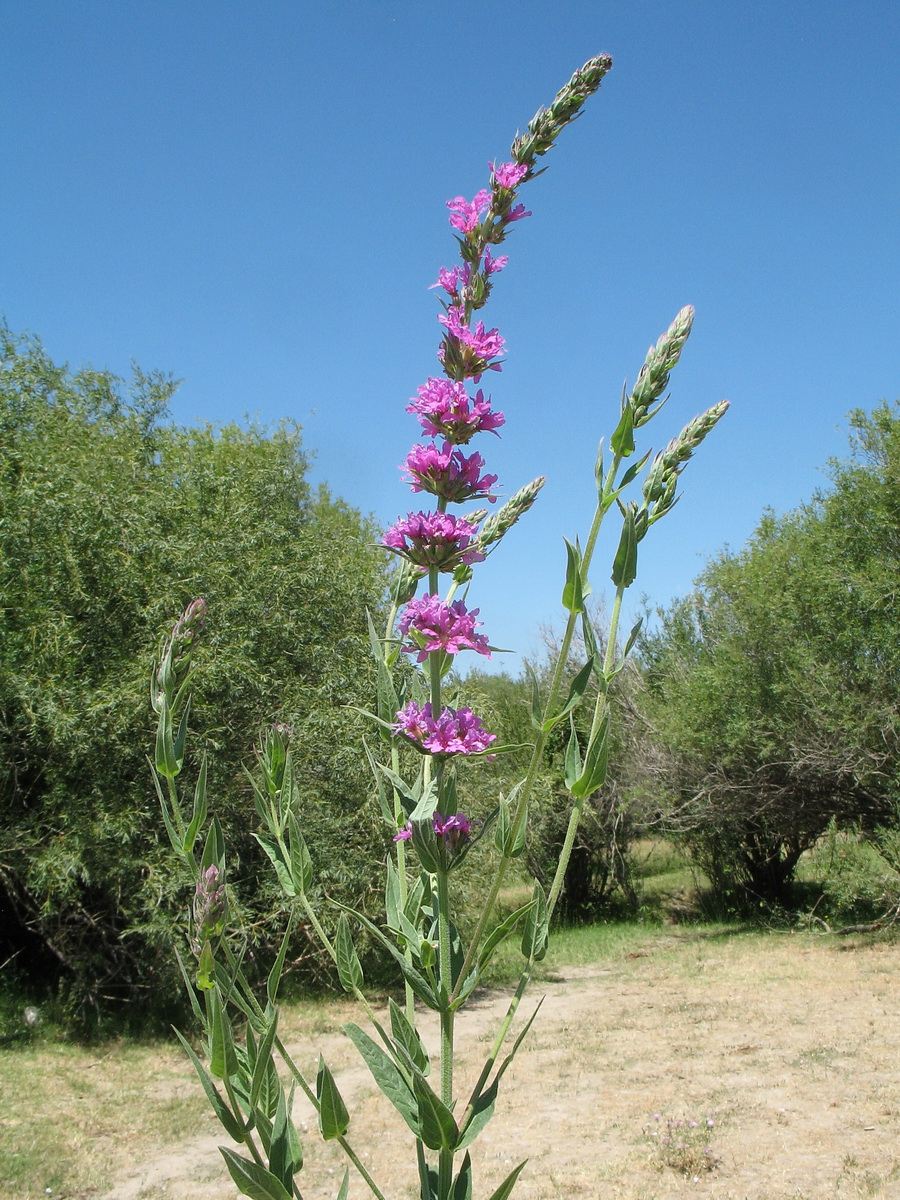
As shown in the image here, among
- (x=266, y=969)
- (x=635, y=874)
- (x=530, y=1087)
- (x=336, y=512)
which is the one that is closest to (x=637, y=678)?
(x=635, y=874)

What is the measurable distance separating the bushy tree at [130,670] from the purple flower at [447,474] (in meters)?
7.58

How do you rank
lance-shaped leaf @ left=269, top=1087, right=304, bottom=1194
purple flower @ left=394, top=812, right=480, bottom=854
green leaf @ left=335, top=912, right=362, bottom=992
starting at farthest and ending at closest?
green leaf @ left=335, top=912, right=362, bottom=992 → purple flower @ left=394, top=812, right=480, bottom=854 → lance-shaped leaf @ left=269, top=1087, right=304, bottom=1194

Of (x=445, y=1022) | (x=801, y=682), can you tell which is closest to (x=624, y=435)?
(x=445, y=1022)

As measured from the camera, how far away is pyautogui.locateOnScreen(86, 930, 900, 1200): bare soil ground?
18.2ft

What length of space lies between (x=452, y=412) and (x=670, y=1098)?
293 inches

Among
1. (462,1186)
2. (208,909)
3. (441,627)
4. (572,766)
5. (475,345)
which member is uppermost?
(475,345)

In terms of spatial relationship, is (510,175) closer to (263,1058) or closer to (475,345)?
(475,345)

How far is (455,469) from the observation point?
1375mm

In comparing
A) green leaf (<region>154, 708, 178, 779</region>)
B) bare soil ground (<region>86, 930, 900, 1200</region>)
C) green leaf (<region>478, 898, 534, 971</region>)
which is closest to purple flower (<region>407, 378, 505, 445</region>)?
green leaf (<region>154, 708, 178, 779</region>)

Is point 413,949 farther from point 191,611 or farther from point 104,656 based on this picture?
point 104,656

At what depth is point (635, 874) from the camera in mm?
18984

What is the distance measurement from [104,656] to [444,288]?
852cm

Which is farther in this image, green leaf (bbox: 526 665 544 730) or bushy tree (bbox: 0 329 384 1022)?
bushy tree (bbox: 0 329 384 1022)

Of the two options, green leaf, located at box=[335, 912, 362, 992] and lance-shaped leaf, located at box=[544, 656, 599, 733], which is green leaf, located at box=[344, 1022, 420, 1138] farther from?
lance-shaped leaf, located at box=[544, 656, 599, 733]
